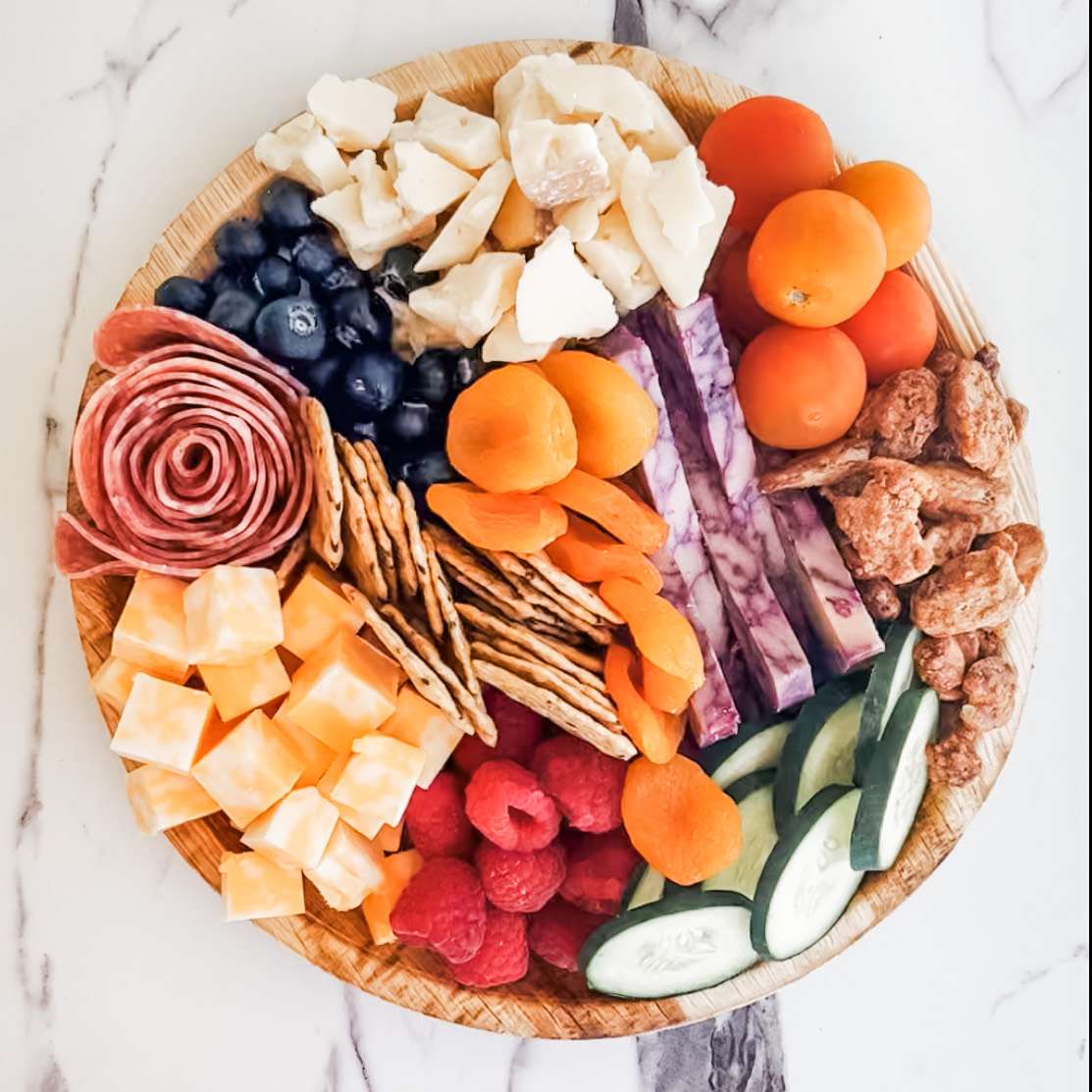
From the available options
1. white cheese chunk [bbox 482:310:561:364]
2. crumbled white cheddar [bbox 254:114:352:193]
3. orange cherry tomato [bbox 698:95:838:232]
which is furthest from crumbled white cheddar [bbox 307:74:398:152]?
orange cherry tomato [bbox 698:95:838:232]

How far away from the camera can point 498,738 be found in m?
1.13

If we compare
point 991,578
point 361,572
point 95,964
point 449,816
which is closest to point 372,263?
point 361,572

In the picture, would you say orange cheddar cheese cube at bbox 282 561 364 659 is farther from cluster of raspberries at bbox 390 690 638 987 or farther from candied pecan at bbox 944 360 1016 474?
candied pecan at bbox 944 360 1016 474

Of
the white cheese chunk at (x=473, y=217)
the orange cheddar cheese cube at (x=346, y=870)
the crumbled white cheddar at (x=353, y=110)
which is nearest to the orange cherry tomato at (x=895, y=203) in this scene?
the white cheese chunk at (x=473, y=217)

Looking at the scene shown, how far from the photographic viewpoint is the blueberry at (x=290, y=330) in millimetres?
1026

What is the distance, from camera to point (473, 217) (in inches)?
41.9

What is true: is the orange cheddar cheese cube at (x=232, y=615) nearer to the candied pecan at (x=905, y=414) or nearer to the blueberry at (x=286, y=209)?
the blueberry at (x=286, y=209)

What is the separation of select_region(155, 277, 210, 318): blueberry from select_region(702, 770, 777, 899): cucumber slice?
Answer: 2.38ft

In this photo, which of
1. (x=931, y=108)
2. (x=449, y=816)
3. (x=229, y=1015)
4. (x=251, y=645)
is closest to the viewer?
(x=251, y=645)

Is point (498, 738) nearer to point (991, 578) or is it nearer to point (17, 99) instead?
point (991, 578)

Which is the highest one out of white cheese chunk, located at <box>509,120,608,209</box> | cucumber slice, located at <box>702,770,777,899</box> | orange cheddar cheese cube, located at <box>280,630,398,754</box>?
white cheese chunk, located at <box>509,120,608,209</box>

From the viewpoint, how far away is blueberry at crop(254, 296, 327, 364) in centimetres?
103

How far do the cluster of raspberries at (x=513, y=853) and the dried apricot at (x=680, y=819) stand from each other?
35 mm

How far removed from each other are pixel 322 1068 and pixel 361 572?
2.02ft
